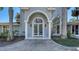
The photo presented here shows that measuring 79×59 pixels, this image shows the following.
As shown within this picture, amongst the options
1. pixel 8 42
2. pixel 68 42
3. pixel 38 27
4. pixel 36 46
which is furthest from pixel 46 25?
pixel 8 42

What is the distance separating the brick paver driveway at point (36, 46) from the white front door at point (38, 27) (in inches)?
11.2

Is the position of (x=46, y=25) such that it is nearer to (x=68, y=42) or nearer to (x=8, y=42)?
(x=68, y=42)

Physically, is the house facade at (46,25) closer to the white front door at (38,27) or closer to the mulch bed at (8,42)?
the white front door at (38,27)

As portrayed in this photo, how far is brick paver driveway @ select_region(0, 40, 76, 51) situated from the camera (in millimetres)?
5805

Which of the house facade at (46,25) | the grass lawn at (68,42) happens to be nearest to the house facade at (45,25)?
the house facade at (46,25)

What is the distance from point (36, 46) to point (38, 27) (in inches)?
28.9

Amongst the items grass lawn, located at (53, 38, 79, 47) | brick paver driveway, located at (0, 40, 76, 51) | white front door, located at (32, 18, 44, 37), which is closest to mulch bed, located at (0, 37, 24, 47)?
brick paver driveway, located at (0, 40, 76, 51)

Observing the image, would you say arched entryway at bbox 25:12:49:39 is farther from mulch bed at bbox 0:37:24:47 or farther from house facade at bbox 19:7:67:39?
mulch bed at bbox 0:37:24:47

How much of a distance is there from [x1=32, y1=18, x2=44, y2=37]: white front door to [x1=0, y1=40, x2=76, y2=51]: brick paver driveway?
285 mm

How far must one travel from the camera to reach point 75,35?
5832 millimetres

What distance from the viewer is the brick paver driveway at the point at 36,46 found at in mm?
5805

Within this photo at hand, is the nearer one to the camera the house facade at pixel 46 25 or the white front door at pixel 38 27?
the house facade at pixel 46 25
